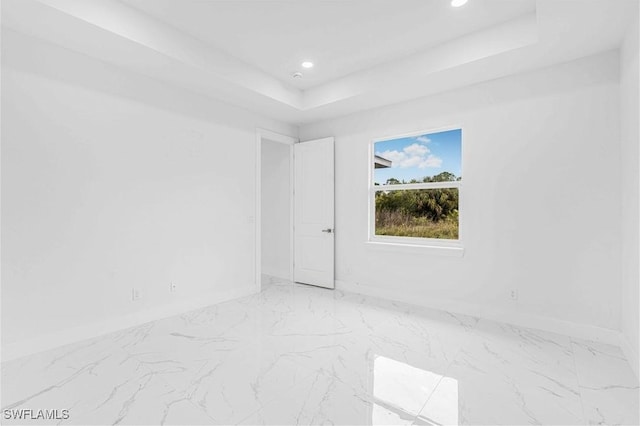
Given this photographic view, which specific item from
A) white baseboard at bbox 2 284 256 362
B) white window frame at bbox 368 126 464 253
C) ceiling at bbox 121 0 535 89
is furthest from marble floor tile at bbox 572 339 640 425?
white baseboard at bbox 2 284 256 362

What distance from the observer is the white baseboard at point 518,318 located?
110 inches

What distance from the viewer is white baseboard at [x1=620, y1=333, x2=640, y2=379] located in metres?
2.22

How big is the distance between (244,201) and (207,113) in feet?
3.88

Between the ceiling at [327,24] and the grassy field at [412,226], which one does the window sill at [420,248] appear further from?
the ceiling at [327,24]

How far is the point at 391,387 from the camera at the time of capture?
2.09 m

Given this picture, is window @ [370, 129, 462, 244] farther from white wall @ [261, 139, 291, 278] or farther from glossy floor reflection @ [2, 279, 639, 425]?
white wall @ [261, 139, 291, 278]

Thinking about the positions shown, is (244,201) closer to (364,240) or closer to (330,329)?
(364,240)

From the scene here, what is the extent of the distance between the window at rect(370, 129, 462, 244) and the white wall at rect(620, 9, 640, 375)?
1384 millimetres

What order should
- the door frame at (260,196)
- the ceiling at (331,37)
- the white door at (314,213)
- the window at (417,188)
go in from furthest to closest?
1. the white door at (314,213)
2. the door frame at (260,196)
3. the window at (417,188)
4. the ceiling at (331,37)

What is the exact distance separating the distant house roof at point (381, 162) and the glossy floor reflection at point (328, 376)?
2.03 meters

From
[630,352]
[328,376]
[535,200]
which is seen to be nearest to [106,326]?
[328,376]

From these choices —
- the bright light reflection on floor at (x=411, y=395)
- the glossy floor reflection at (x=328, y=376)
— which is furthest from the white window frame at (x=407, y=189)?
the bright light reflection on floor at (x=411, y=395)

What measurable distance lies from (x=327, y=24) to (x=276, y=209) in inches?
125

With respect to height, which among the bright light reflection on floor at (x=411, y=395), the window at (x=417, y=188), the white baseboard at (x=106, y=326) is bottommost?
the bright light reflection on floor at (x=411, y=395)
